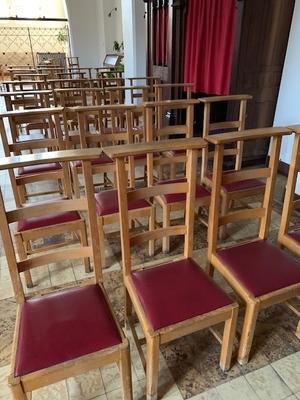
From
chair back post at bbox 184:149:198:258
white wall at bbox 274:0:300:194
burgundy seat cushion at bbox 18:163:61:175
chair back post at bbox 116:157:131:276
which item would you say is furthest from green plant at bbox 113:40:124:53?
chair back post at bbox 116:157:131:276

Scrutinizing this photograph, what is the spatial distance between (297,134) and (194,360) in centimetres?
108

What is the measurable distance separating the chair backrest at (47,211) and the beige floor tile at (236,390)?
0.67 m

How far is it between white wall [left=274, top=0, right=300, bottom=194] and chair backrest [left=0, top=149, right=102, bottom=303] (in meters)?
2.27

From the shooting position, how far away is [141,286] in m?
1.21

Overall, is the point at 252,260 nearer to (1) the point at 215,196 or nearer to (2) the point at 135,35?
(1) the point at 215,196

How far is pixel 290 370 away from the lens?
1.33m

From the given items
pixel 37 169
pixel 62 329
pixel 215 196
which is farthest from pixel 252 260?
pixel 37 169

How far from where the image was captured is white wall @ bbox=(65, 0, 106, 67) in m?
8.83

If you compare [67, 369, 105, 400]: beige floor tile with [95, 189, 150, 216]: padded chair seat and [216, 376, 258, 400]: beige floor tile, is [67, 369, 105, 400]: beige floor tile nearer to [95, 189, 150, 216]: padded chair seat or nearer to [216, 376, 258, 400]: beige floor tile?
[216, 376, 258, 400]: beige floor tile

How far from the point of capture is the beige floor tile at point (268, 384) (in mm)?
1237

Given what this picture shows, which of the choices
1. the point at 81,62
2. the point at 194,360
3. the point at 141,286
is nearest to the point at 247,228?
the point at 194,360

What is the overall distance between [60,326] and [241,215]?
89cm

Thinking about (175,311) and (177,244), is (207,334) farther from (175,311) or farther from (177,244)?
(177,244)

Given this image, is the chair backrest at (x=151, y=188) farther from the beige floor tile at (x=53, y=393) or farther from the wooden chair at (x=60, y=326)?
the beige floor tile at (x=53, y=393)
